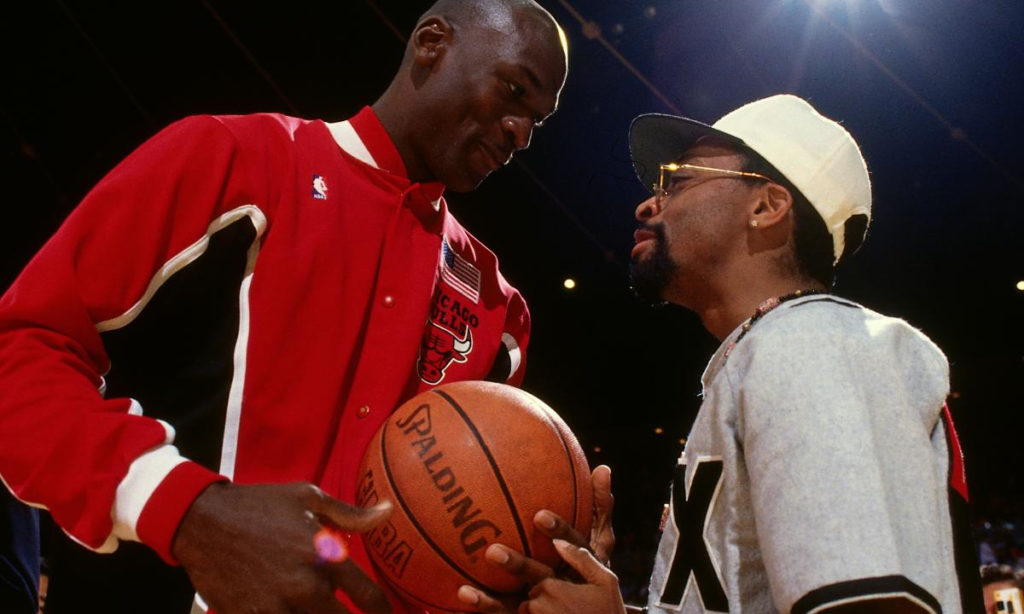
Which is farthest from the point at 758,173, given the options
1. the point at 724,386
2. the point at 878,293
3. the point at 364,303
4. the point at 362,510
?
the point at 878,293

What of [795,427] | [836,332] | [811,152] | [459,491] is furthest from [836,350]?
[811,152]

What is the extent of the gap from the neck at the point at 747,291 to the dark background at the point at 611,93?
2.76 metres

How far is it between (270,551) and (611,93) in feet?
16.6

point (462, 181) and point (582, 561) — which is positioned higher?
point (462, 181)

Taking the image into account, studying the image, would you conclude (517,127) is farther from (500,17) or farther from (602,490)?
(602,490)

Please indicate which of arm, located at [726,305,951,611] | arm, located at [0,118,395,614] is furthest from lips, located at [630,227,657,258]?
arm, located at [0,118,395,614]

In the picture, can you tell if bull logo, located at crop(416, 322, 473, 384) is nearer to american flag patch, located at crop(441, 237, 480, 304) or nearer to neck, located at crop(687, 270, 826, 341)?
american flag patch, located at crop(441, 237, 480, 304)

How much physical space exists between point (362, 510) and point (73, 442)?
44 cm

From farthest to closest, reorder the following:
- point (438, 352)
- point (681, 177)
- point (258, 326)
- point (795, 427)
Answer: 1. point (681, 177)
2. point (438, 352)
3. point (258, 326)
4. point (795, 427)

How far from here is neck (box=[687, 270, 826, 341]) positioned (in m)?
1.75

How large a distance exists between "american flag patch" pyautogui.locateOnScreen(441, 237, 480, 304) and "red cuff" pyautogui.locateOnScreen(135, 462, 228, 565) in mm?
937

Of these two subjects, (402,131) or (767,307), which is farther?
(402,131)

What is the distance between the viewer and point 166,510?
908 millimetres

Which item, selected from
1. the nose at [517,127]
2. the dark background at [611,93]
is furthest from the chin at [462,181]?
the dark background at [611,93]
